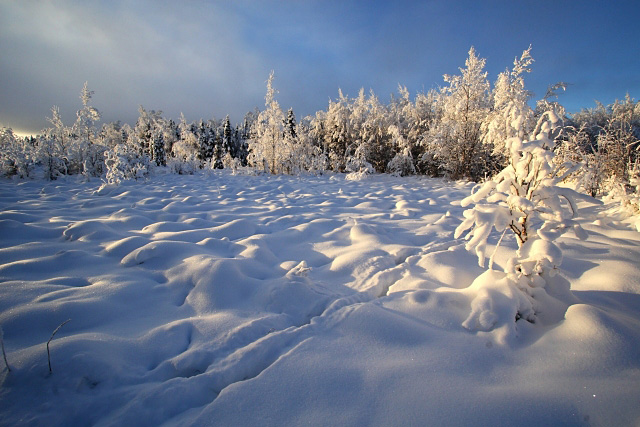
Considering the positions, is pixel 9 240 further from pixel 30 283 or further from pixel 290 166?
pixel 290 166

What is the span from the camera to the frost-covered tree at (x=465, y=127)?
937cm

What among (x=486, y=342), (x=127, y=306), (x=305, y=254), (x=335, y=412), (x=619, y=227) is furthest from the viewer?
(x=619, y=227)

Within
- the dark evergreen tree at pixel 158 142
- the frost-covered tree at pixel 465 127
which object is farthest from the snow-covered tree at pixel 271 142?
the dark evergreen tree at pixel 158 142

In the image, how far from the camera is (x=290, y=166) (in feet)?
42.3

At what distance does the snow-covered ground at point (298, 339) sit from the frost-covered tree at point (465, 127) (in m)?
7.47

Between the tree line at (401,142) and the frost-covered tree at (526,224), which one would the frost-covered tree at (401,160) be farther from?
the frost-covered tree at (526,224)

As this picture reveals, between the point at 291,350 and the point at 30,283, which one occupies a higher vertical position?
the point at 30,283

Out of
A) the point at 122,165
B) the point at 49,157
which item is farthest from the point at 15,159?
the point at 122,165

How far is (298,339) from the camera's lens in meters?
1.54

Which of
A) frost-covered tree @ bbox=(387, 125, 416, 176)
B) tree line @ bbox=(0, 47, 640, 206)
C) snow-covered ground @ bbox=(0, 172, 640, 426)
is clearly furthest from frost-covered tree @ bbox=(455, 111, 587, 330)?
frost-covered tree @ bbox=(387, 125, 416, 176)

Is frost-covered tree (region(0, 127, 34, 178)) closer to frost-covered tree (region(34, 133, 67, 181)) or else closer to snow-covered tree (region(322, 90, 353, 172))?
frost-covered tree (region(34, 133, 67, 181))

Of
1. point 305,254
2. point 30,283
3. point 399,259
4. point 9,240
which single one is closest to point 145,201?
point 9,240

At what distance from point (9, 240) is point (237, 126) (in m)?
39.1

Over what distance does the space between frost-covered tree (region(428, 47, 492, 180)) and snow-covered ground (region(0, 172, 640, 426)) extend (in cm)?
747
